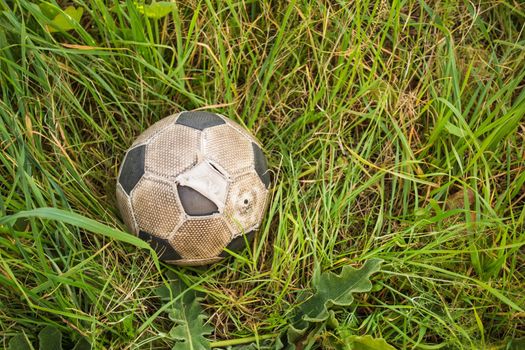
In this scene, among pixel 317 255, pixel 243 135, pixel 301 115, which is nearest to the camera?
pixel 243 135

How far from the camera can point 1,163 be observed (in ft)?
8.48

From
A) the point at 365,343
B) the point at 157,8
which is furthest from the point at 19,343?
the point at 157,8

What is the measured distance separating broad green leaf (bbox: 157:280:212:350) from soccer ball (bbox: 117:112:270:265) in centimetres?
16

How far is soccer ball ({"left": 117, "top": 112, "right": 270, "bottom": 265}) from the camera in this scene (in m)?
2.27

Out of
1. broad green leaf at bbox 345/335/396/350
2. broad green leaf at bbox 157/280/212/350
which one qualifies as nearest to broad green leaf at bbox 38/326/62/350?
broad green leaf at bbox 157/280/212/350

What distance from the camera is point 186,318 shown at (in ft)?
7.99

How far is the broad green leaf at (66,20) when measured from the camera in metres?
2.54

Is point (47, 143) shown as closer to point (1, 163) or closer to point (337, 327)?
point (1, 163)

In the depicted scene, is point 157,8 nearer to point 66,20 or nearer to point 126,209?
point 66,20

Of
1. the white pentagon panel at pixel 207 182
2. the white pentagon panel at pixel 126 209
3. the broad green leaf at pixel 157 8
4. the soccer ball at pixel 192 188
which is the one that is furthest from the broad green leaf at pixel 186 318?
the broad green leaf at pixel 157 8

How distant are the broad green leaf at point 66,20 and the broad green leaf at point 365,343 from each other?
5.58ft

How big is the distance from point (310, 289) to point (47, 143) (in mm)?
1314

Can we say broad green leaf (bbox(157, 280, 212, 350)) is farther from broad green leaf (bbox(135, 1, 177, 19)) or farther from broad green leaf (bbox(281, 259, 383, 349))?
broad green leaf (bbox(135, 1, 177, 19))

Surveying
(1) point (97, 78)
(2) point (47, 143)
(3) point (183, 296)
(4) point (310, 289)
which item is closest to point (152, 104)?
(1) point (97, 78)
